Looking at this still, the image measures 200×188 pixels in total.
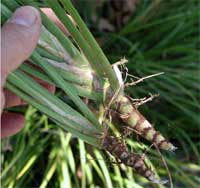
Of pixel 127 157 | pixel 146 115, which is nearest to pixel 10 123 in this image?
pixel 127 157

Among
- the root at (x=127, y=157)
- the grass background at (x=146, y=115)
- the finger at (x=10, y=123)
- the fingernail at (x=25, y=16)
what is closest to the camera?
the fingernail at (x=25, y=16)

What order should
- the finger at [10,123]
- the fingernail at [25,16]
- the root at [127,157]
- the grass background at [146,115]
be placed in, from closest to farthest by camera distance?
the fingernail at [25,16], the root at [127,157], the finger at [10,123], the grass background at [146,115]

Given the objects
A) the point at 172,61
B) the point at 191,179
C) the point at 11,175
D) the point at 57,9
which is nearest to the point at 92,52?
the point at 57,9

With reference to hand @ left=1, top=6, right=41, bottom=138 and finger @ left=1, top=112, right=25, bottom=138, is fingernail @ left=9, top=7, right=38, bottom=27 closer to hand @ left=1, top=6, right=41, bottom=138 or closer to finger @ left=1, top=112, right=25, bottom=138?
hand @ left=1, top=6, right=41, bottom=138

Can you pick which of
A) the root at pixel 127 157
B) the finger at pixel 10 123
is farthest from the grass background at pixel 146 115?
the root at pixel 127 157

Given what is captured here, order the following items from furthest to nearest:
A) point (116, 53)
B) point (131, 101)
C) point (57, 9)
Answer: point (116, 53)
point (131, 101)
point (57, 9)

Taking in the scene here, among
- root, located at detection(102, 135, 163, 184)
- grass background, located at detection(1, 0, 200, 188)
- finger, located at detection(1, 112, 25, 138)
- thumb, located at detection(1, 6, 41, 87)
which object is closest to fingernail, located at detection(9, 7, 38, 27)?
thumb, located at detection(1, 6, 41, 87)

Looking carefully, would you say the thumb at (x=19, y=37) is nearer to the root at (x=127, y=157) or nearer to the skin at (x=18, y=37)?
the skin at (x=18, y=37)

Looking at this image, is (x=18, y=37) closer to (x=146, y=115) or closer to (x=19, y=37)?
(x=19, y=37)

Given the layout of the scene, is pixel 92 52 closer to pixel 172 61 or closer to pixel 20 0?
pixel 20 0
